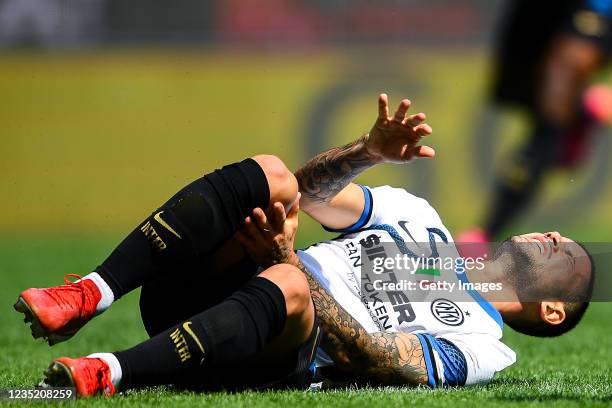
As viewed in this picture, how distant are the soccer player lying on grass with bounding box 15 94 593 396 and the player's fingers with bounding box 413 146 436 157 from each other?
3 cm

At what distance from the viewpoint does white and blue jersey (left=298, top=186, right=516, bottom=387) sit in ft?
10.8

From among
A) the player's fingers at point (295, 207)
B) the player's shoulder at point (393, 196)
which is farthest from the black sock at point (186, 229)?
the player's shoulder at point (393, 196)

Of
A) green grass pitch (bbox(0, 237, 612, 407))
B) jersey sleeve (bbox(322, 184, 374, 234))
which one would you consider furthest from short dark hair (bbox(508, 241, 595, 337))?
jersey sleeve (bbox(322, 184, 374, 234))

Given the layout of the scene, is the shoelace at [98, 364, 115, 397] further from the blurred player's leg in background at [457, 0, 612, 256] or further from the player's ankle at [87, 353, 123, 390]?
the blurred player's leg in background at [457, 0, 612, 256]

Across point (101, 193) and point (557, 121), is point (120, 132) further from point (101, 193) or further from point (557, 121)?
point (557, 121)

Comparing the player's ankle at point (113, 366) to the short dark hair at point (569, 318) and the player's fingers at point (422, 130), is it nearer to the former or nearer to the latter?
the player's fingers at point (422, 130)

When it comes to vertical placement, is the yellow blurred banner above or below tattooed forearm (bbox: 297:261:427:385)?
below

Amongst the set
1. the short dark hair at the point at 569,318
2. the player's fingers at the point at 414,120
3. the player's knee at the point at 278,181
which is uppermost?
the player's fingers at the point at 414,120

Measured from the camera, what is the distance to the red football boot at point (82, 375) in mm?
2775

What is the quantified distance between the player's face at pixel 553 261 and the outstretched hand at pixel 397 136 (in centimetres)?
48

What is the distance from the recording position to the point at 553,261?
3.56 meters

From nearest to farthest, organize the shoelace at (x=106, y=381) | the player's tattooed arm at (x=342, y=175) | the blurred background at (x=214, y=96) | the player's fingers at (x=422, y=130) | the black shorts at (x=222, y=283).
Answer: the shoelace at (x=106, y=381), the black shorts at (x=222, y=283), the player's fingers at (x=422, y=130), the player's tattooed arm at (x=342, y=175), the blurred background at (x=214, y=96)

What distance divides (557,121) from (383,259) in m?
5.63

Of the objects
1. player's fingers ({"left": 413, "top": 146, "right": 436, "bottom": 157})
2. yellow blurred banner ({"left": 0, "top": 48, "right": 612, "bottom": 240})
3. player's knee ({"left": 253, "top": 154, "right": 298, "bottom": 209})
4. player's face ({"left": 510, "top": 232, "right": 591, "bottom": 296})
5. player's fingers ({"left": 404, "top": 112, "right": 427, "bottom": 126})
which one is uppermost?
player's fingers ({"left": 404, "top": 112, "right": 427, "bottom": 126})
